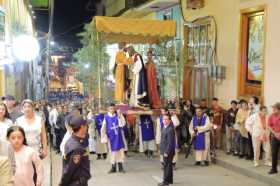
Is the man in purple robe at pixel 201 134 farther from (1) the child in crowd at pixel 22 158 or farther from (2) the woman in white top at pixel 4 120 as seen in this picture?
(1) the child in crowd at pixel 22 158

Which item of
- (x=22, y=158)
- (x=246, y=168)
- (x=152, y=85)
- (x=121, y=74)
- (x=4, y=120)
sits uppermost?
(x=121, y=74)

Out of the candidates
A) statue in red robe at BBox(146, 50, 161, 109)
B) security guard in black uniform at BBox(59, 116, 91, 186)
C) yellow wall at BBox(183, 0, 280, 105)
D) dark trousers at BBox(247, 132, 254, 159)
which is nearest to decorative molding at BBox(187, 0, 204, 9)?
yellow wall at BBox(183, 0, 280, 105)

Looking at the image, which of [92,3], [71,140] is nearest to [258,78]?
[71,140]

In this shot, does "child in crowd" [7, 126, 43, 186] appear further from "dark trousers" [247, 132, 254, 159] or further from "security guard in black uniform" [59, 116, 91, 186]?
"dark trousers" [247, 132, 254, 159]

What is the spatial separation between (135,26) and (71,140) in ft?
26.7

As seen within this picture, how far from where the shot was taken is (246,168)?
35.8 feet

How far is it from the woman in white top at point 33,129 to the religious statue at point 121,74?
6.19 metres

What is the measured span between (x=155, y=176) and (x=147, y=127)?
242 centimetres

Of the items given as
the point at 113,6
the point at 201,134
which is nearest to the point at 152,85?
the point at 201,134

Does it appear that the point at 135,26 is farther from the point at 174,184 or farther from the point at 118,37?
the point at 174,184

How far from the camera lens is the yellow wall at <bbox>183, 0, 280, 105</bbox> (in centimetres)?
1173

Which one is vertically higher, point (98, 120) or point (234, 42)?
point (234, 42)

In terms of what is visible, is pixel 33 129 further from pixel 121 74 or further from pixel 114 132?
pixel 121 74

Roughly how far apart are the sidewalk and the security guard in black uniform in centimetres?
586
